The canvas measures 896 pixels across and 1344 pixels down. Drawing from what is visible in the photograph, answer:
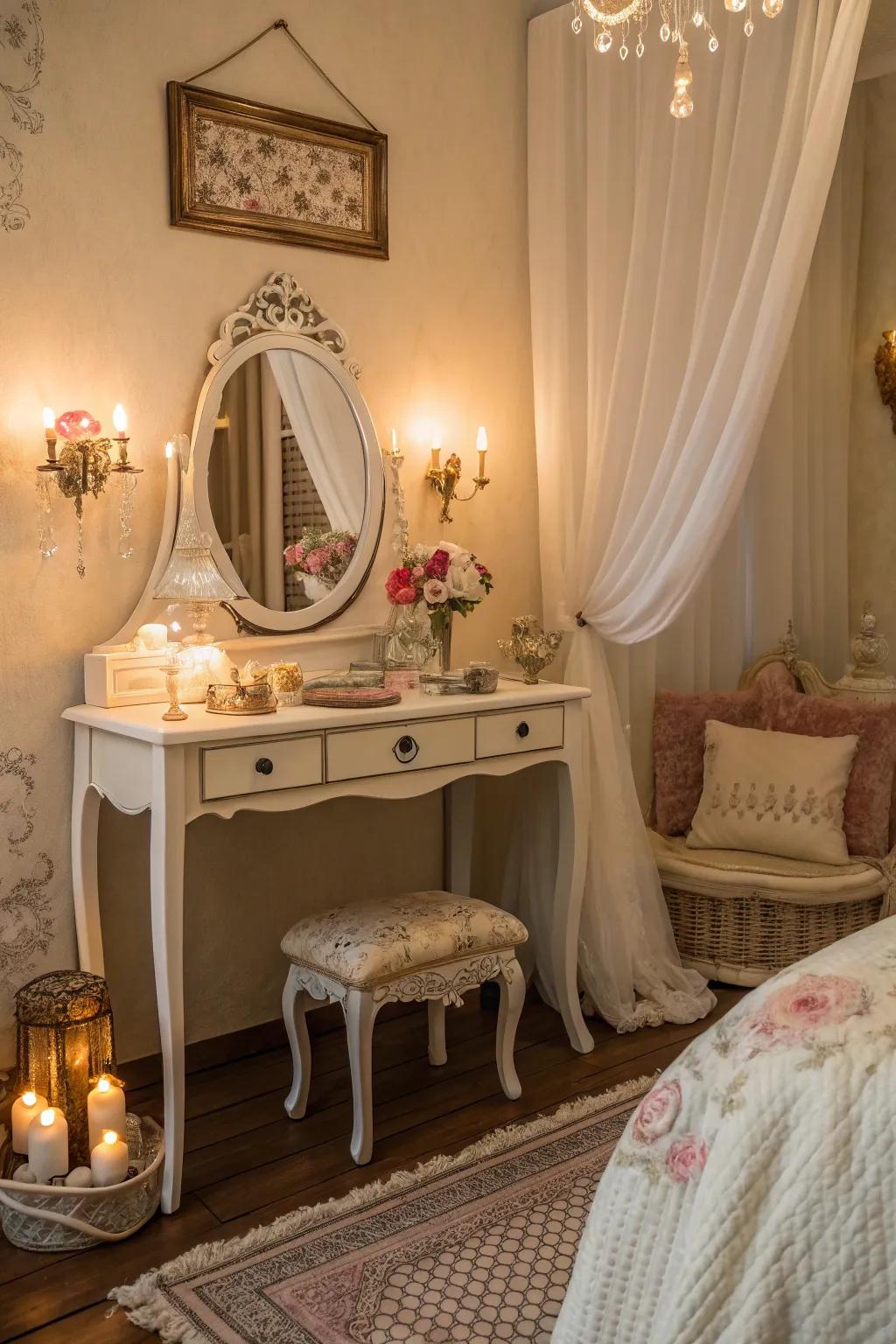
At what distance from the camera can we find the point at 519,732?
2.86 meters

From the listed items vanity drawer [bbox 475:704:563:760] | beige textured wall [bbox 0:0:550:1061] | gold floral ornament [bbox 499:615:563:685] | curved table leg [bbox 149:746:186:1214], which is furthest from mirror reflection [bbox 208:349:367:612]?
curved table leg [bbox 149:746:186:1214]

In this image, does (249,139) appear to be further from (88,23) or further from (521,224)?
(521,224)

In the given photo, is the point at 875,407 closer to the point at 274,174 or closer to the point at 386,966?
the point at 274,174

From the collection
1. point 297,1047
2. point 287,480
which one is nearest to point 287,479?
point 287,480

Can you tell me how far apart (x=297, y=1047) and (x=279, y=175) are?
2025 millimetres

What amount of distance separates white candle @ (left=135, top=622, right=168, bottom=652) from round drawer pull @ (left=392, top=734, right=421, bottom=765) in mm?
572

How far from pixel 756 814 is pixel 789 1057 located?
6.68 ft

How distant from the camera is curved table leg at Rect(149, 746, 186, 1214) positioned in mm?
2291

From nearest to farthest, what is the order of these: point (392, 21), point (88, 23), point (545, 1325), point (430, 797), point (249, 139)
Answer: point (545, 1325) → point (88, 23) → point (249, 139) → point (392, 21) → point (430, 797)

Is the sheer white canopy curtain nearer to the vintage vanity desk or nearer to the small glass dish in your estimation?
the vintage vanity desk

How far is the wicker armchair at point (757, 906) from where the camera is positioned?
130 inches

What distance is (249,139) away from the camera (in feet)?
9.34

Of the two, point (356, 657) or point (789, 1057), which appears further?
point (356, 657)

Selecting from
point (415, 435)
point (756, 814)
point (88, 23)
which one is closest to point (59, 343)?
point (88, 23)
